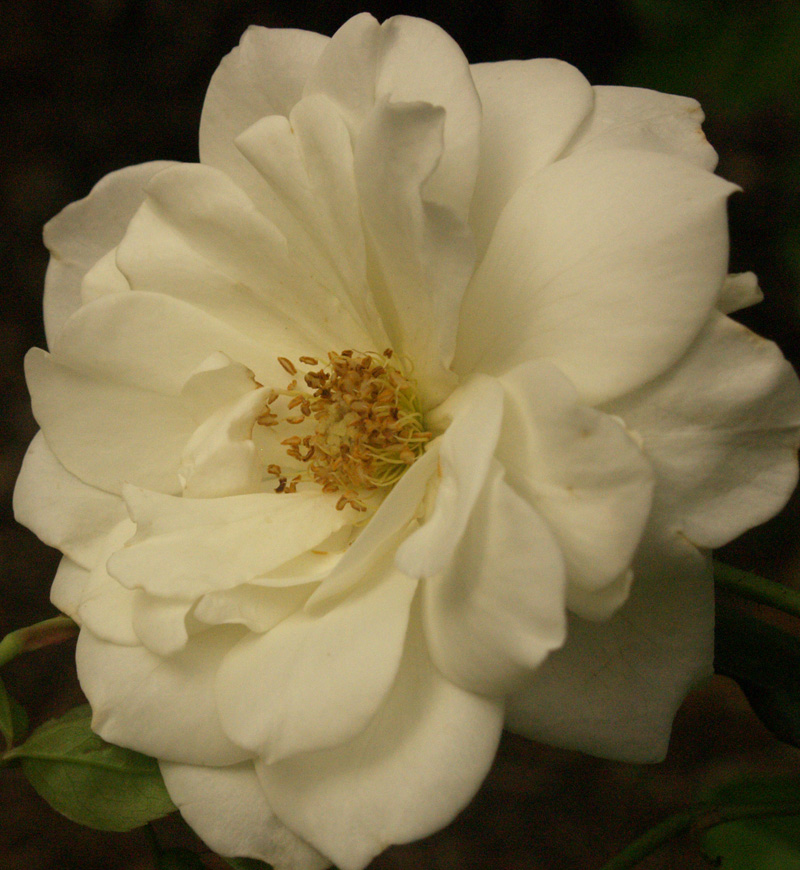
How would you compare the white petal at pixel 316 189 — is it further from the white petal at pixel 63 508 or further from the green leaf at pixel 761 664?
the green leaf at pixel 761 664

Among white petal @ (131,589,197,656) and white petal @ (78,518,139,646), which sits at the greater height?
white petal @ (131,589,197,656)

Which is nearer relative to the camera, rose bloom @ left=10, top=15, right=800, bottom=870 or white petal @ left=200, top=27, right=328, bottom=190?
rose bloom @ left=10, top=15, right=800, bottom=870

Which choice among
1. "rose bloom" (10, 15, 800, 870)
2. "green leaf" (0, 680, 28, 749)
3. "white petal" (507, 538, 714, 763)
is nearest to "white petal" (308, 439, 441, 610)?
"rose bloom" (10, 15, 800, 870)

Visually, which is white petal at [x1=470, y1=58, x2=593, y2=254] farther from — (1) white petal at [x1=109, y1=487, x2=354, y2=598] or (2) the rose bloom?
(1) white petal at [x1=109, y1=487, x2=354, y2=598]

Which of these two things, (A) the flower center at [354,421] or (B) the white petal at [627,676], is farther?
(A) the flower center at [354,421]

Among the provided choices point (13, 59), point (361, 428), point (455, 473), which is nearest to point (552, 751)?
point (361, 428)

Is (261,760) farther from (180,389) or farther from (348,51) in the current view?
(348,51)

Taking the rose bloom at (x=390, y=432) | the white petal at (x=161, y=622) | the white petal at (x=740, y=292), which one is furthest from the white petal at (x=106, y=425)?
the white petal at (x=740, y=292)
